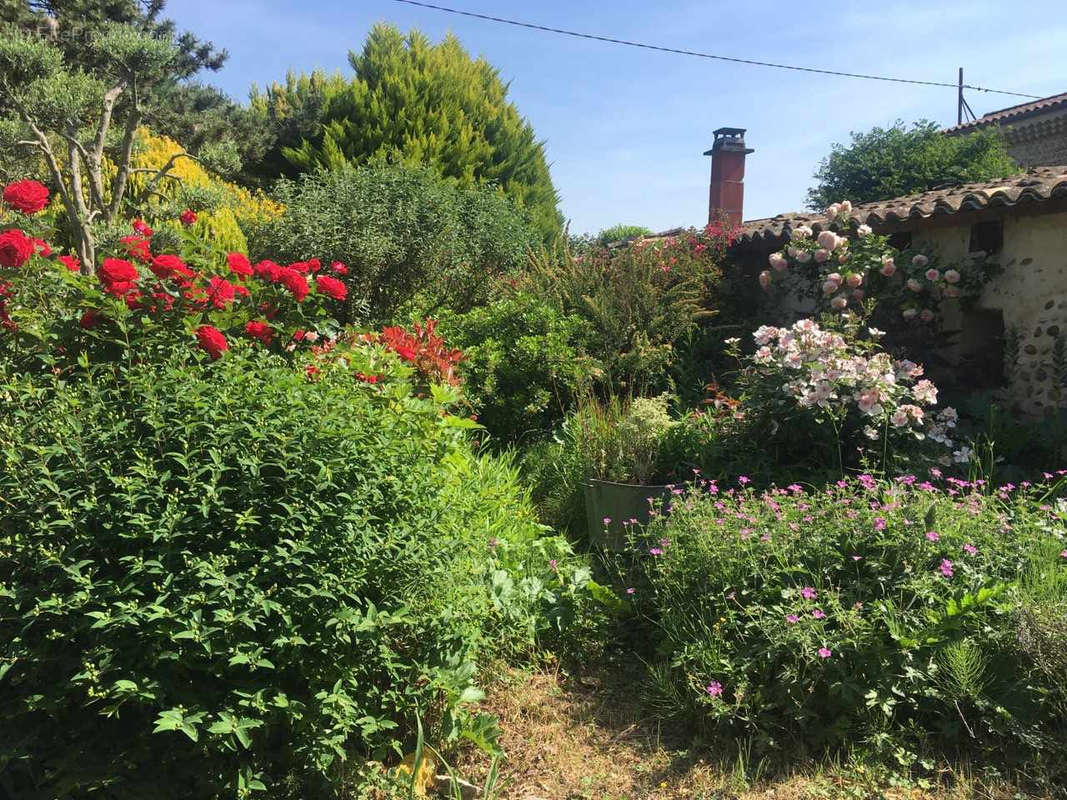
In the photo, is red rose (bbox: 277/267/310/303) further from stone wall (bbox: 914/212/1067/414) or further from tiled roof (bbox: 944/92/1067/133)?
tiled roof (bbox: 944/92/1067/133)

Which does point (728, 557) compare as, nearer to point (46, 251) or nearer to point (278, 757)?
point (278, 757)

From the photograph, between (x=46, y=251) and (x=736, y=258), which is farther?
(x=736, y=258)

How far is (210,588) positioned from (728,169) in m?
23.6

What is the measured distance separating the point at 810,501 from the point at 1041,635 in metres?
1.17

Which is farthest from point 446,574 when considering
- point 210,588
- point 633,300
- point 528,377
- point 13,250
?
point 633,300

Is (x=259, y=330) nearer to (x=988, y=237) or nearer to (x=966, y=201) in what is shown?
(x=966, y=201)

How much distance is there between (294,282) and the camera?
3.38m

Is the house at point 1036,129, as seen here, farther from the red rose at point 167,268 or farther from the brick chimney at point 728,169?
the red rose at point 167,268

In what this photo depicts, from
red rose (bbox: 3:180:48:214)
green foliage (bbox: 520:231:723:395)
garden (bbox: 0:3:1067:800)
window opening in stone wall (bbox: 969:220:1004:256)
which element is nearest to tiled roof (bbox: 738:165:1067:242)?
window opening in stone wall (bbox: 969:220:1004:256)

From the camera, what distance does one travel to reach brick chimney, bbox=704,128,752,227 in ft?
76.3

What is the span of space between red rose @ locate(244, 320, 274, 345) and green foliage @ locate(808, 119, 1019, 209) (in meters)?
14.3

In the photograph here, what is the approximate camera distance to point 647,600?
11.6 ft

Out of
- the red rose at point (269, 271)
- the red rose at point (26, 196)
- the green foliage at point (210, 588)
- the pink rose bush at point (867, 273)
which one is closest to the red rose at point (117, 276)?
the green foliage at point (210, 588)

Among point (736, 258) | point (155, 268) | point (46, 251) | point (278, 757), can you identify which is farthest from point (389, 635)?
point (736, 258)
